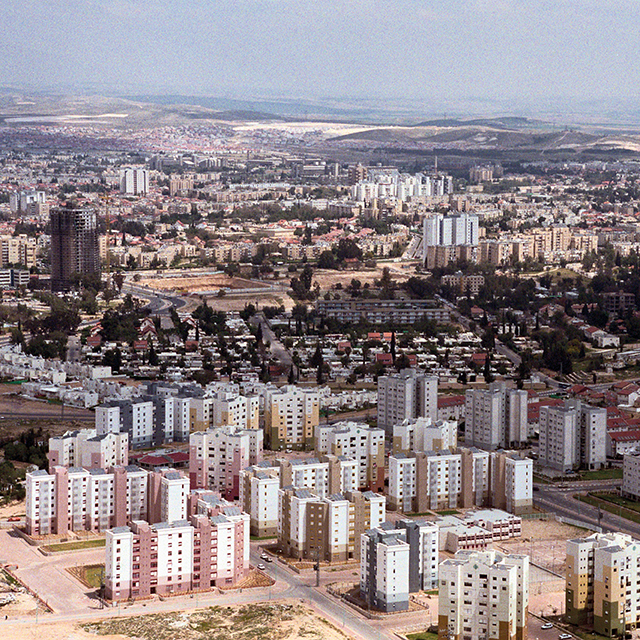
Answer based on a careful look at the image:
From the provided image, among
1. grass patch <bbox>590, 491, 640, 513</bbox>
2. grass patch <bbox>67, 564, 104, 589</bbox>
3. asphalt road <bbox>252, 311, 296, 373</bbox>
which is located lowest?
asphalt road <bbox>252, 311, 296, 373</bbox>

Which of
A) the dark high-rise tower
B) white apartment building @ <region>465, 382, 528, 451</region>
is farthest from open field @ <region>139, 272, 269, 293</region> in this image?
white apartment building @ <region>465, 382, 528, 451</region>

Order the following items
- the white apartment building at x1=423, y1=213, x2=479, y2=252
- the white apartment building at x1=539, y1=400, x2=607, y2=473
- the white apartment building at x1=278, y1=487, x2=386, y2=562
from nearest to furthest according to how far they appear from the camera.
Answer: the white apartment building at x1=278, y1=487, x2=386, y2=562, the white apartment building at x1=539, y1=400, x2=607, y2=473, the white apartment building at x1=423, y1=213, x2=479, y2=252

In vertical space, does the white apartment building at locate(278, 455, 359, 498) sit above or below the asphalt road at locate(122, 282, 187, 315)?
above

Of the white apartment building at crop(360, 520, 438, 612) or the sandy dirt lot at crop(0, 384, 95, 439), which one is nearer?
the white apartment building at crop(360, 520, 438, 612)

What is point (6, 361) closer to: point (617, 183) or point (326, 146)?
point (617, 183)

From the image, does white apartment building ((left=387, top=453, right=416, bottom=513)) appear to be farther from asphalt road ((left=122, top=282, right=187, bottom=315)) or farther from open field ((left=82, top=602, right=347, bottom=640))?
asphalt road ((left=122, top=282, right=187, bottom=315))

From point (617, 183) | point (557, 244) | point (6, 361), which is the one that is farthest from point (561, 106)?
point (6, 361)
